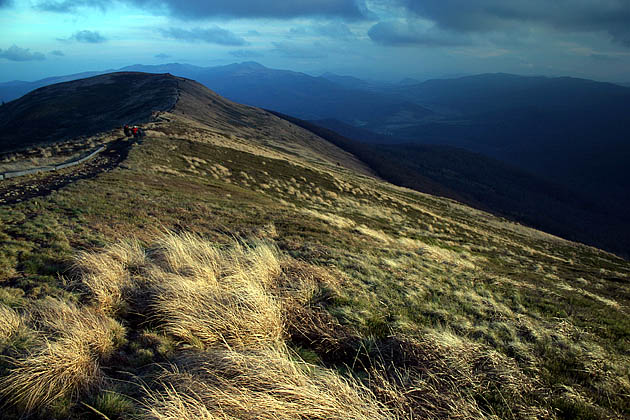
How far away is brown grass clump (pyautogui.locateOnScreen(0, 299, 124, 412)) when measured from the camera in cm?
337

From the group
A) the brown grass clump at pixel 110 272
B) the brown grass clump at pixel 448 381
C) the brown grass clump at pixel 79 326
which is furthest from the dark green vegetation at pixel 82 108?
the brown grass clump at pixel 448 381

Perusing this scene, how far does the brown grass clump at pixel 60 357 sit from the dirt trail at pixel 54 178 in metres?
10.9

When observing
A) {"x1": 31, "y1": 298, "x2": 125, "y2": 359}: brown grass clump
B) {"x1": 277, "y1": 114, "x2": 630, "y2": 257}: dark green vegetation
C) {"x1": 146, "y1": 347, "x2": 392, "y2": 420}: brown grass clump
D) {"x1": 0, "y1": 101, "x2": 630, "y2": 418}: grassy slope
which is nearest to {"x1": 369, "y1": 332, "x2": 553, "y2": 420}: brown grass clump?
{"x1": 0, "y1": 101, "x2": 630, "y2": 418}: grassy slope

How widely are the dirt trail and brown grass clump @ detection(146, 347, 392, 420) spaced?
13168 mm

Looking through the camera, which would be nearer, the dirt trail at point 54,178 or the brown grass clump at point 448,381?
the brown grass clump at point 448,381

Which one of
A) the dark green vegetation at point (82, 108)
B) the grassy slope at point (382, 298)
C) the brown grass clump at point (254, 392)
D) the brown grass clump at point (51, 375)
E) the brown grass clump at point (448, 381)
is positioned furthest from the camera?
the dark green vegetation at point (82, 108)

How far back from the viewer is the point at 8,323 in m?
4.20

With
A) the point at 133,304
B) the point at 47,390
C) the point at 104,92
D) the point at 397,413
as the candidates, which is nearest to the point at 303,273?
the point at 133,304

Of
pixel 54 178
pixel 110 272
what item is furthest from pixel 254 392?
pixel 54 178

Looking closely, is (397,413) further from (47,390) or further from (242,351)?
(47,390)

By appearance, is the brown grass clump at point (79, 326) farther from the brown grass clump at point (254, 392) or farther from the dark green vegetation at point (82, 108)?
the dark green vegetation at point (82, 108)

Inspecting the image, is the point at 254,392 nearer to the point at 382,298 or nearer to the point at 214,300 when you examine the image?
the point at 214,300

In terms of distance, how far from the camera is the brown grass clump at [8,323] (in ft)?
13.5

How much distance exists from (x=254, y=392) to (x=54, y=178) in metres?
19.8
